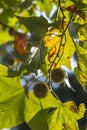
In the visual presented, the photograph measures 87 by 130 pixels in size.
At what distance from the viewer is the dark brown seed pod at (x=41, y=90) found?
1.55 meters

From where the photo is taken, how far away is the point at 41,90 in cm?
153

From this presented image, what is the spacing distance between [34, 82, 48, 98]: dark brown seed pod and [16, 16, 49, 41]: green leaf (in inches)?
9.6

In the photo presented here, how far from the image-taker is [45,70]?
1.50 metres

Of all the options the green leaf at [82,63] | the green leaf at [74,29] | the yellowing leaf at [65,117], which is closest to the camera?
the green leaf at [74,29]

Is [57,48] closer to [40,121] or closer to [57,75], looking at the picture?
[57,75]

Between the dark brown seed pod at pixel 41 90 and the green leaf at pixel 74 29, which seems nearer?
the green leaf at pixel 74 29

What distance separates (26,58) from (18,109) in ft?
0.74

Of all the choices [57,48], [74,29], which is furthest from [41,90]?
[74,29]

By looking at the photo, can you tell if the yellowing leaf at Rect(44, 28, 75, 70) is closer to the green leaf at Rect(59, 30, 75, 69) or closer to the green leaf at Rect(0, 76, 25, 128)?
the green leaf at Rect(59, 30, 75, 69)

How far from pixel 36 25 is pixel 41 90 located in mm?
262

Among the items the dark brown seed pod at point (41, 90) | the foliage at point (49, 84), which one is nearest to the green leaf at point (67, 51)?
the foliage at point (49, 84)

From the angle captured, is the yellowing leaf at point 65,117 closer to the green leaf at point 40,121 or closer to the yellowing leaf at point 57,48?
the green leaf at point 40,121

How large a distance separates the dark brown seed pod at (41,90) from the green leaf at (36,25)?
0.24 metres

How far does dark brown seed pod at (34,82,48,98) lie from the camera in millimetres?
1549
